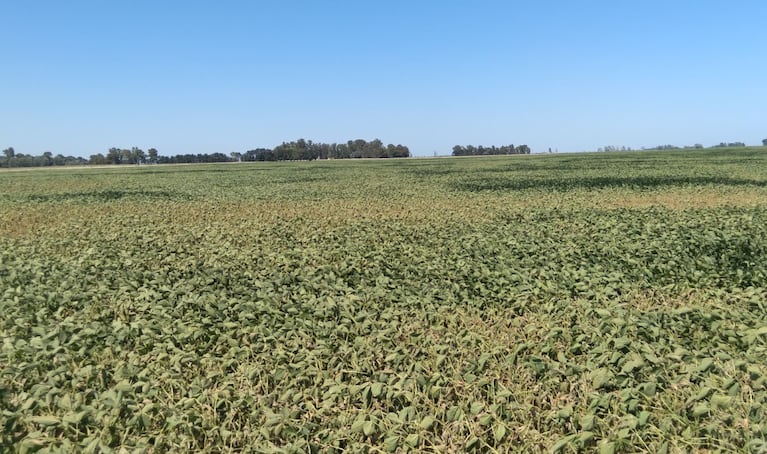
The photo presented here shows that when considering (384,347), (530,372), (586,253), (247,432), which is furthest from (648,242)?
(247,432)

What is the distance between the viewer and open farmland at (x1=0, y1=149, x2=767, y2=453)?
433cm

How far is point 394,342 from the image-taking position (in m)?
6.25

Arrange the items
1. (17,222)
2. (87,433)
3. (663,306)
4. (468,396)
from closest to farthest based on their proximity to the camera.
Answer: (87,433) → (468,396) → (663,306) → (17,222)

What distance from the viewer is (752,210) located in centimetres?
1617

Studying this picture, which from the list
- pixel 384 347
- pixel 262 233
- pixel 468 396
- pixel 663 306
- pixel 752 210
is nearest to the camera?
pixel 468 396

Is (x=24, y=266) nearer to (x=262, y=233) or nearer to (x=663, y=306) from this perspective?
(x=262, y=233)

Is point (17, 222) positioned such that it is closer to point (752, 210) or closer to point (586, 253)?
point (586, 253)

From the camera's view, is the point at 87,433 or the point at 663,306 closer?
the point at 87,433

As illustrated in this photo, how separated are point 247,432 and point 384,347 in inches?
84.7

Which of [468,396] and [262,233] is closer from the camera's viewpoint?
[468,396]

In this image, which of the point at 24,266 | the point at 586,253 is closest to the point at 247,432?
the point at 586,253

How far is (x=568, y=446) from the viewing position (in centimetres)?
403

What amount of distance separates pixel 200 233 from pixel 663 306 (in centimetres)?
1290

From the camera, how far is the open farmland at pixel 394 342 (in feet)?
14.2
